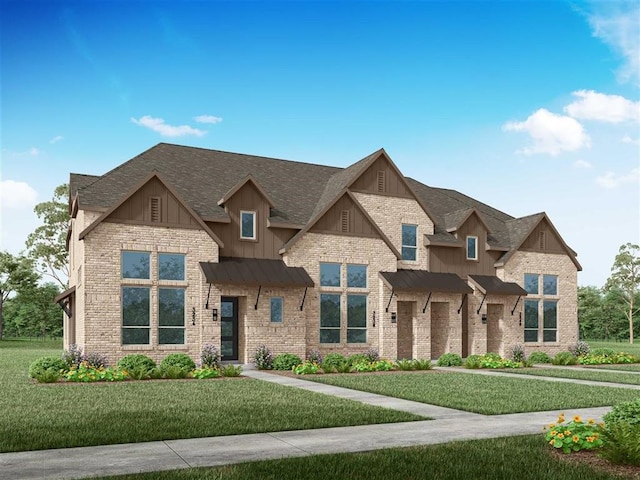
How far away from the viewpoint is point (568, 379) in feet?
76.7

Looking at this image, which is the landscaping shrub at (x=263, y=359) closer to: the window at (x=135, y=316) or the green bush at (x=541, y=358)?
the window at (x=135, y=316)

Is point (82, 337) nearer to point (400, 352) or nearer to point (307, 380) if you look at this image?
point (307, 380)

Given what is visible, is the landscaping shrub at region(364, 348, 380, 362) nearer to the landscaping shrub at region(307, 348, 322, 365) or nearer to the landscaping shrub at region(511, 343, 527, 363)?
the landscaping shrub at region(307, 348, 322, 365)

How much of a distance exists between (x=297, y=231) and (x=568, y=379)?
13543 millimetres

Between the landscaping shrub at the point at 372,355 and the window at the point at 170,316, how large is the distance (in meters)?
8.15

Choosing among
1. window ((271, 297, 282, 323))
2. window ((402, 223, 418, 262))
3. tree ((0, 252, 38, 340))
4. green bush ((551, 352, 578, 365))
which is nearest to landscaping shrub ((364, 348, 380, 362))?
window ((271, 297, 282, 323))

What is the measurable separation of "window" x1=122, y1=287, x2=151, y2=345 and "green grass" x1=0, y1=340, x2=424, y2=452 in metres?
6.32

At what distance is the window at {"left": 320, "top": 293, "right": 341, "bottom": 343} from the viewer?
30.4 meters

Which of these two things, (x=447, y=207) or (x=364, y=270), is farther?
(x=447, y=207)

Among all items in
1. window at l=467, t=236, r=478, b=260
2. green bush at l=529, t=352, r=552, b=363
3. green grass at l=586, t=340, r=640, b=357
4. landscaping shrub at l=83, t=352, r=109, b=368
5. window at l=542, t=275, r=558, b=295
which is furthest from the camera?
green grass at l=586, t=340, r=640, b=357

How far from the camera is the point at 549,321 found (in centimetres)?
3694

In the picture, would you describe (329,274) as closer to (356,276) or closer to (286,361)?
(356,276)

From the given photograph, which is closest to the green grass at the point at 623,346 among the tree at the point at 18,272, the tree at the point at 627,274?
the tree at the point at 627,274

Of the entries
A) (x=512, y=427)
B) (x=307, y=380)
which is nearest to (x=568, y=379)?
(x=307, y=380)
